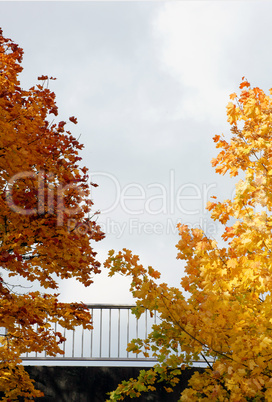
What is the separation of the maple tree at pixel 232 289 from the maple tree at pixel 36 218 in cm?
183

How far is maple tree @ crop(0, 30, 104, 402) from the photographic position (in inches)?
261

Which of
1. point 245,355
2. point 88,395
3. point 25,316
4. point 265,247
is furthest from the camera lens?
point 88,395

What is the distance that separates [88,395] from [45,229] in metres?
3.79

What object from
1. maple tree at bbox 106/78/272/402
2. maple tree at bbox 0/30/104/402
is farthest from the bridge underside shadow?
maple tree at bbox 106/78/272/402

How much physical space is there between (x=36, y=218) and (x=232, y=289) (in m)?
3.38

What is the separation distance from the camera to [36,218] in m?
6.92

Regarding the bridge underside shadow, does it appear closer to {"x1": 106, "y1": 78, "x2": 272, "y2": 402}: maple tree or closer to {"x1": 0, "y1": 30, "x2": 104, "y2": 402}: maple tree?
{"x1": 0, "y1": 30, "x2": 104, "y2": 402}: maple tree

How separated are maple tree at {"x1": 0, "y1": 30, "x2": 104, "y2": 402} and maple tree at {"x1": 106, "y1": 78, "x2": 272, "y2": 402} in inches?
71.9

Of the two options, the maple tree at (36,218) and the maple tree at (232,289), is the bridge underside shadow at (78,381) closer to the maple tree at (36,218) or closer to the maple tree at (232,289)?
the maple tree at (36,218)

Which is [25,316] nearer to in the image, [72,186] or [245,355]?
[72,186]

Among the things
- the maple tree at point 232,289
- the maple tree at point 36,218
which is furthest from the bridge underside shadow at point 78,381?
the maple tree at point 232,289

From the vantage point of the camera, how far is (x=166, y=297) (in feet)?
16.1

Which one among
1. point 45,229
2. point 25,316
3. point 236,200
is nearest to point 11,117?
point 45,229

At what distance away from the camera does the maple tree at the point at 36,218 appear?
6625 mm
